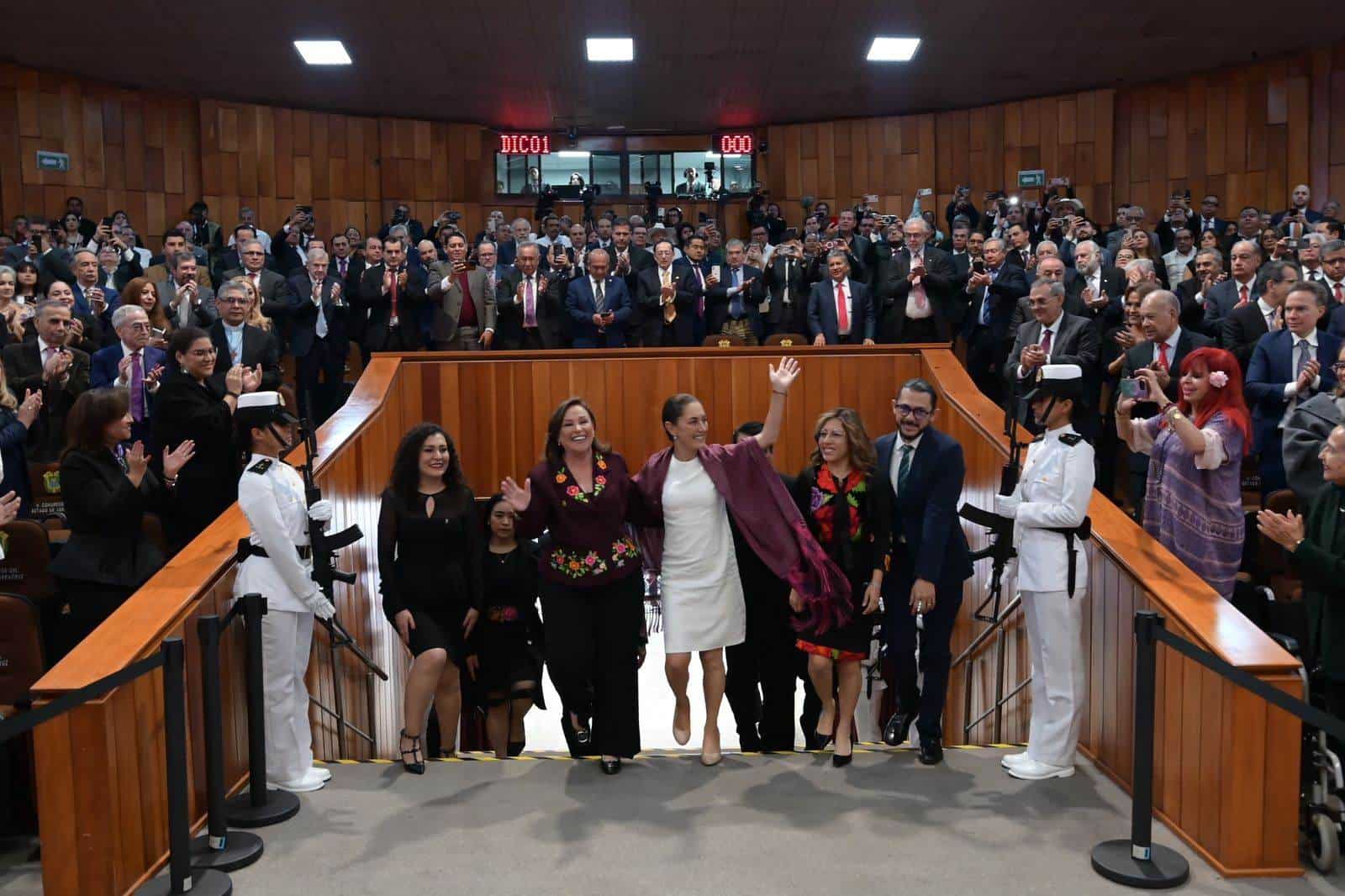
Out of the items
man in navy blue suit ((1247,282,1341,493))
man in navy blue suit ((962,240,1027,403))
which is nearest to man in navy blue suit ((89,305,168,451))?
man in navy blue suit ((962,240,1027,403))

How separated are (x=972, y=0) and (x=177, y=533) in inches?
292

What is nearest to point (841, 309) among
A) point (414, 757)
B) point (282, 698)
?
point (414, 757)

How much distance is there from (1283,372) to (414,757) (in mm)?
3912

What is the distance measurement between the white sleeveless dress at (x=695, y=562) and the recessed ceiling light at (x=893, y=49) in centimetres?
761

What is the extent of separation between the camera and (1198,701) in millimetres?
3172

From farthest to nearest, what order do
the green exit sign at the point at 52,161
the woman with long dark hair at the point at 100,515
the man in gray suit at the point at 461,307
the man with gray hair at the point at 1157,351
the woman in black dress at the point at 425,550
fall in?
the green exit sign at the point at 52,161, the man in gray suit at the point at 461,307, the man with gray hair at the point at 1157,351, the woman in black dress at the point at 425,550, the woman with long dark hair at the point at 100,515

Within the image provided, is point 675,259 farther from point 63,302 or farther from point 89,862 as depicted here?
point 89,862

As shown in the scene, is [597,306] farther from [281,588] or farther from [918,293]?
[281,588]

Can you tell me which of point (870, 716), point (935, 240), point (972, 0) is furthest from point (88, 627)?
point (972, 0)

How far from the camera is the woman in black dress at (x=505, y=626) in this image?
504cm

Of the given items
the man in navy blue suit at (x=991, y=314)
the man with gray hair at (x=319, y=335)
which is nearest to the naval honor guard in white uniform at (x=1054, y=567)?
the man in navy blue suit at (x=991, y=314)

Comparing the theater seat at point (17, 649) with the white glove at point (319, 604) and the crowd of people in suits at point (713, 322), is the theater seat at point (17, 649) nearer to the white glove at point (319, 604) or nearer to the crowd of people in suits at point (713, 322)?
the crowd of people in suits at point (713, 322)

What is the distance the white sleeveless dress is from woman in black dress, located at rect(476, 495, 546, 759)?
1.18 m

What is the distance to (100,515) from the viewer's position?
3.75 m
